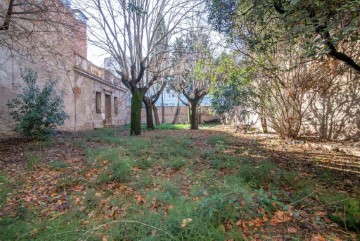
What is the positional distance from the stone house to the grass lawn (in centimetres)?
295

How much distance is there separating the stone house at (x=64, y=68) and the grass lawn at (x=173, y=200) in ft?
9.67

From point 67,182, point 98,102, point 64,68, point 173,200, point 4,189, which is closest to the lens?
point 173,200

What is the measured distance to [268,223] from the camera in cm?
212

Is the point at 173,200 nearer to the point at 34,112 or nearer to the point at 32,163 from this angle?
the point at 32,163

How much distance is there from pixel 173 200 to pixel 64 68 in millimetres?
6945

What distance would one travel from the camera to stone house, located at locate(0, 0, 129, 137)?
517 centimetres

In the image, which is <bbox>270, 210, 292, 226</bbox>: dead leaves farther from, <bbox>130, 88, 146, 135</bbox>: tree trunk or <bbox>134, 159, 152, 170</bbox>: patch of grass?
<bbox>130, 88, 146, 135</bbox>: tree trunk

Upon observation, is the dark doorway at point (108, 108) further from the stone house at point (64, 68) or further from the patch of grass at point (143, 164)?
the patch of grass at point (143, 164)

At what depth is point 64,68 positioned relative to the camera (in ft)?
24.5

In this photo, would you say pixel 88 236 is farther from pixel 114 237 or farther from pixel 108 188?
pixel 108 188

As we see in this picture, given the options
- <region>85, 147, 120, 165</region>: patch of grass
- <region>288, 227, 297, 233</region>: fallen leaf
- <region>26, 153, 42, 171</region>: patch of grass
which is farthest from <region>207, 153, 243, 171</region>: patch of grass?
<region>26, 153, 42, 171</region>: patch of grass

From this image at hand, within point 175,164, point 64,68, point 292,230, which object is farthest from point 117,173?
point 64,68

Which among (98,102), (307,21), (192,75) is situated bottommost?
(98,102)

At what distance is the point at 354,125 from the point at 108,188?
6.90 metres
